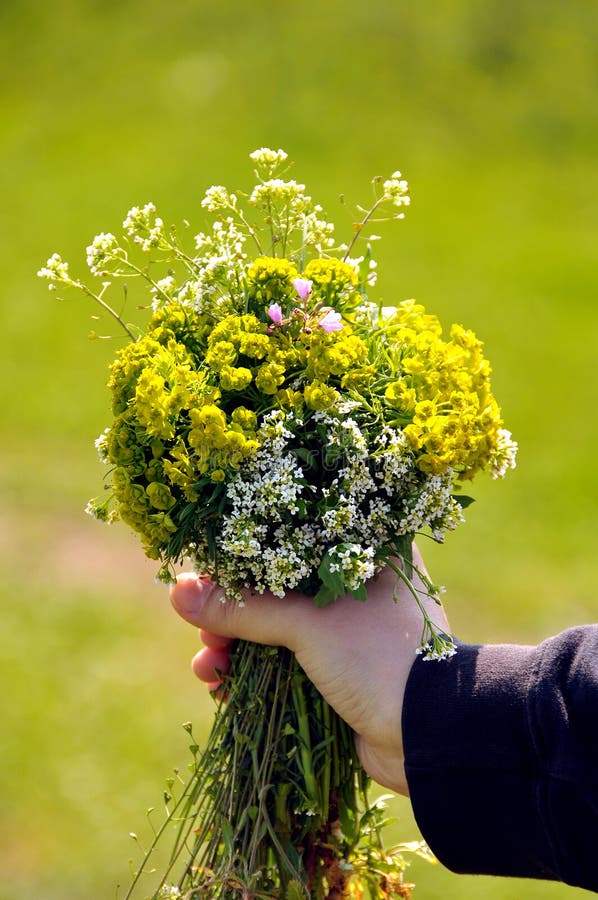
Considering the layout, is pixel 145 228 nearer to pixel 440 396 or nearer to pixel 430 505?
pixel 440 396

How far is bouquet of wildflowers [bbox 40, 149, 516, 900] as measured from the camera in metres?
2.18

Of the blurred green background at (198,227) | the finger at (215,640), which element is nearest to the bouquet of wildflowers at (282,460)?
the finger at (215,640)

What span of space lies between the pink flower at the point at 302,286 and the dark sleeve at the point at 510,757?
0.78 m

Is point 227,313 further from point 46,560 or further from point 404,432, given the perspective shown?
point 46,560

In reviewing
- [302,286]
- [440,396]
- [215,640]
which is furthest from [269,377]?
[215,640]

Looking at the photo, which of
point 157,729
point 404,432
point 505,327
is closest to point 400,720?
point 404,432

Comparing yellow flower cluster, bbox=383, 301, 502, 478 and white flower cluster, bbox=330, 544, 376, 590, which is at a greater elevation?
yellow flower cluster, bbox=383, 301, 502, 478

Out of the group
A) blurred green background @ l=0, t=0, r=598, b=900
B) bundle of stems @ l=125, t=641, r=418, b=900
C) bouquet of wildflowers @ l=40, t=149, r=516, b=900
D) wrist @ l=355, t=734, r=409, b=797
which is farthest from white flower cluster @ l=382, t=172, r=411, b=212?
blurred green background @ l=0, t=0, r=598, b=900

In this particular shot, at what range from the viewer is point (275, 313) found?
88.6 inches

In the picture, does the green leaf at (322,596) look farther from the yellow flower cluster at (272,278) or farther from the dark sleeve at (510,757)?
the yellow flower cluster at (272,278)

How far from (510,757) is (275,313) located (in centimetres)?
97

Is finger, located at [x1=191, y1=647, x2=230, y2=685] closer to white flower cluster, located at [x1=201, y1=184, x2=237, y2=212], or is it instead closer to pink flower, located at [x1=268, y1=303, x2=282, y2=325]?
pink flower, located at [x1=268, y1=303, x2=282, y2=325]

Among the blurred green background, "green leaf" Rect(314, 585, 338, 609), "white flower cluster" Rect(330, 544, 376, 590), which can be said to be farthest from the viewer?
the blurred green background

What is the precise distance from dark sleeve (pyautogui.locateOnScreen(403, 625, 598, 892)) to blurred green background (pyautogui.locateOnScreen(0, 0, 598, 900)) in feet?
11.6
